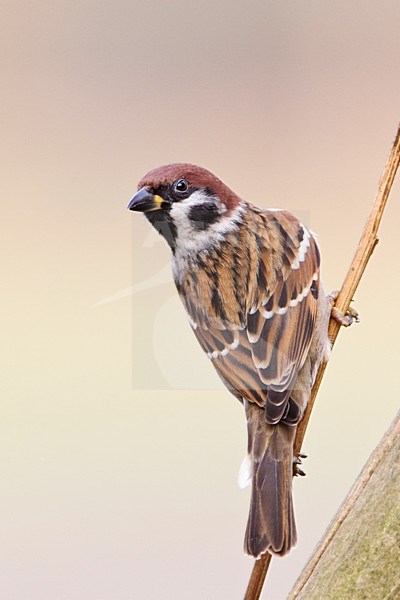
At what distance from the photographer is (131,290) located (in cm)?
87

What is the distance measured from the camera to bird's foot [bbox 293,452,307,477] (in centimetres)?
106

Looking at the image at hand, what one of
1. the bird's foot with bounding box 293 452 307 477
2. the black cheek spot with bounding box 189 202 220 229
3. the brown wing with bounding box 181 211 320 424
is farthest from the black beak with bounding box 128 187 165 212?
the bird's foot with bounding box 293 452 307 477

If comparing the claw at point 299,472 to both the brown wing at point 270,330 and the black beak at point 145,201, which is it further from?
the black beak at point 145,201

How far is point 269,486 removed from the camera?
103 centimetres

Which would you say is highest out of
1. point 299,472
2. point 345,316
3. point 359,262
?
point 359,262

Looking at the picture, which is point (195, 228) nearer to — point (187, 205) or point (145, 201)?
point (187, 205)

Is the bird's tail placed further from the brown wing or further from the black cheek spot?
the black cheek spot

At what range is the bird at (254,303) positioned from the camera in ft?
3.32

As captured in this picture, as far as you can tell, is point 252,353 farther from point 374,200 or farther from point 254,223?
point 374,200

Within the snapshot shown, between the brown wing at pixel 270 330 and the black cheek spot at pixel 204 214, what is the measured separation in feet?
0.38

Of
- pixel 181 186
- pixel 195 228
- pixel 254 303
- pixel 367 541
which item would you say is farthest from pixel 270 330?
pixel 367 541

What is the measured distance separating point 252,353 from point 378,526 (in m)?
0.64

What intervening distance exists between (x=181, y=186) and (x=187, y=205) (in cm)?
6

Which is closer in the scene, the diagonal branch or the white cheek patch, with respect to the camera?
the diagonal branch
